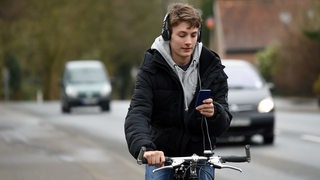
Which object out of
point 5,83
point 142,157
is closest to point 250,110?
point 142,157

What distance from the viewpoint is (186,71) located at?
499 centimetres

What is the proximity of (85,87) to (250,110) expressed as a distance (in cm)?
1770

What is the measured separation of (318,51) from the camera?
42344 mm

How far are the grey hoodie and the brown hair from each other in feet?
0.49

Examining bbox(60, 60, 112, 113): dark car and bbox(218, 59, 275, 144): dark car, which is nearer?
bbox(218, 59, 275, 144): dark car

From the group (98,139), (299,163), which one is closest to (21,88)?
(98,139)

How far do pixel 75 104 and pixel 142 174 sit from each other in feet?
68.8

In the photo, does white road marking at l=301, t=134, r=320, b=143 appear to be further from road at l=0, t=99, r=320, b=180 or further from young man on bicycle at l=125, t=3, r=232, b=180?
young man on bicycle at l=125, t=3, r=232, b=180

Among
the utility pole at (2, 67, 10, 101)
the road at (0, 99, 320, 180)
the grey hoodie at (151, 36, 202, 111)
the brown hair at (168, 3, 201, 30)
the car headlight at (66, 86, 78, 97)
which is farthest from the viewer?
the utility pole at (2, 67, 10, 101)

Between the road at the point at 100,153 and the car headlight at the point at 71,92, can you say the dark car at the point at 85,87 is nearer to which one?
the car headlight at the point at 71,92

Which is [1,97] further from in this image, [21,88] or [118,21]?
[118,21]

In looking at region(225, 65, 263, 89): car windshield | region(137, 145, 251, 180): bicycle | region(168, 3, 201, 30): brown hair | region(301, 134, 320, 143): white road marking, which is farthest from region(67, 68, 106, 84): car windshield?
region(137, 145, 251, 180): bicycle

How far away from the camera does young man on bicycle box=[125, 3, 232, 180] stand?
4855mm

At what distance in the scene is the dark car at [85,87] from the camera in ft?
110
